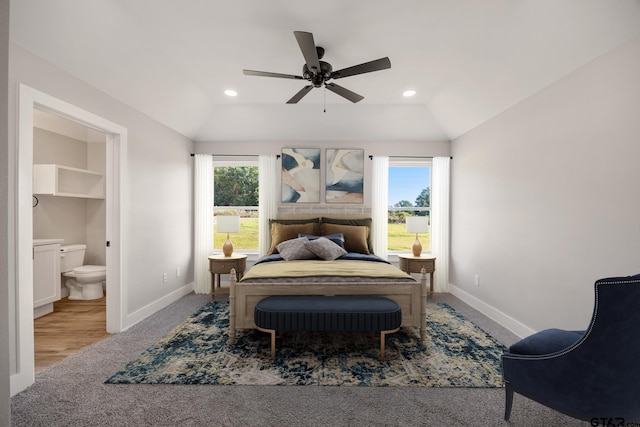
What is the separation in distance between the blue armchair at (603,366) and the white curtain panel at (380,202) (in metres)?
3.20

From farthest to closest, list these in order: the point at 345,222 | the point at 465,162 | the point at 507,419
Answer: the point at 345,222, the point at 465,162, the point at 507,419

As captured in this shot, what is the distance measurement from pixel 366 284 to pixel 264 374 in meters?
1.22

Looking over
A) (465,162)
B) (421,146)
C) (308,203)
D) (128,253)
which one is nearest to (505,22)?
(465,162)

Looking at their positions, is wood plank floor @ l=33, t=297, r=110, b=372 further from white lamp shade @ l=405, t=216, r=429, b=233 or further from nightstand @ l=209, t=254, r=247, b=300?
white lamp shade @ l=405, t=216, r=429, b=233

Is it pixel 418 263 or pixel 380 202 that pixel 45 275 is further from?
pixel 418 263

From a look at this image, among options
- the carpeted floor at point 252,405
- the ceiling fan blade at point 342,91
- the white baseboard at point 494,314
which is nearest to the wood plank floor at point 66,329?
the carpeted floor at point 252,405

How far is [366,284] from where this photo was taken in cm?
285

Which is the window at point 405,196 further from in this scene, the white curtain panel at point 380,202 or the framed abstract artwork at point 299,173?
the framed abstract artwork at point 299,173

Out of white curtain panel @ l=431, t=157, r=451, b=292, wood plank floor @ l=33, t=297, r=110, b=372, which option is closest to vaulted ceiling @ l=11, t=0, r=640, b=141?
Answer: white curtain panel @ l=431, t=157, r=451, b=292

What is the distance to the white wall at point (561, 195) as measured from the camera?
81.5 inches

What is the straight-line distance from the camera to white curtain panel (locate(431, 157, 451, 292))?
15.4 feet

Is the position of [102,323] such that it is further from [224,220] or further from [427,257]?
[427,257]

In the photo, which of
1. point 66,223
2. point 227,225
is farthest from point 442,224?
point 66,223

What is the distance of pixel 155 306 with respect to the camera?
12.2 feet
